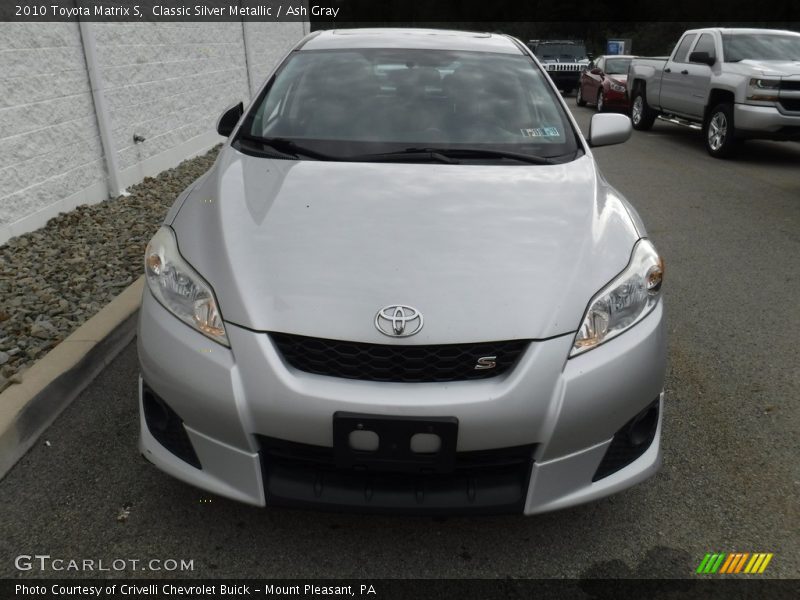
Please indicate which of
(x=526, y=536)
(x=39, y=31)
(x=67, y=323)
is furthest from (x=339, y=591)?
(x=39, y=31)

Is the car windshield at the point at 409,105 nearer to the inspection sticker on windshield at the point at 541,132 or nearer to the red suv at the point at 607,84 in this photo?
the inspection sticker on windshield at the point at 541,132

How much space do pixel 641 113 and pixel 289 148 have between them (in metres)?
12.2

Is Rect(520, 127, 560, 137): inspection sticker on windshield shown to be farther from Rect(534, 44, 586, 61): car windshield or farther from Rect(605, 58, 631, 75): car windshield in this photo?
Rect(534, 44, 586, 61): car windshield

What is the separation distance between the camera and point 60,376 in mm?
3236

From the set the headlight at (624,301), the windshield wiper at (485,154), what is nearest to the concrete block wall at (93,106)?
the windshield wiper at (485,154)

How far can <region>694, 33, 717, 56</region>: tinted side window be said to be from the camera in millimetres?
10857

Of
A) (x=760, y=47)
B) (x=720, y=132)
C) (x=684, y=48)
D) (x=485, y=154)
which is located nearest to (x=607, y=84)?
(x=684, y=48)

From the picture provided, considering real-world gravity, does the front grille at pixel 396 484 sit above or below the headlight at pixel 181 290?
below

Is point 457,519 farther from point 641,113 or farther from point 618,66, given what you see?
point 618,66

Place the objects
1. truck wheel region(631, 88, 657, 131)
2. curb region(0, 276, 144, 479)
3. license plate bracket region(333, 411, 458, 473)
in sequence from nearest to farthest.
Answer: license plate bracket region(333, 411, 458, 473)
curb region(0, 276, 144, 479)
truck wheel region(631, 88, 657, 131)

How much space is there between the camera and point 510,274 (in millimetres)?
2275

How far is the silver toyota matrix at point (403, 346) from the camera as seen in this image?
2049mm
